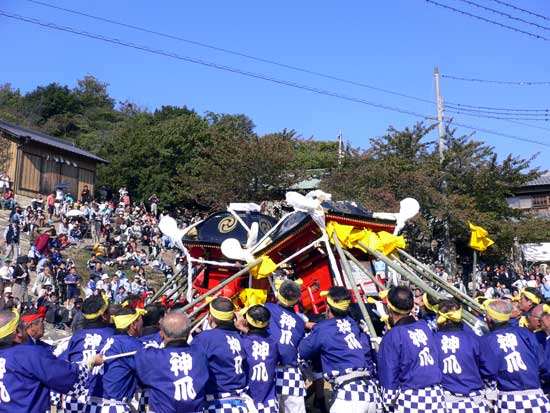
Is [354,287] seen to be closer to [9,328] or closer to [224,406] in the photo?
[224,406]

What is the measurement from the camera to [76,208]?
890 inches

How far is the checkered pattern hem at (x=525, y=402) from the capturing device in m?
4.85

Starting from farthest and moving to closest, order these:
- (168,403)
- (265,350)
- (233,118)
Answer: (233,118) → (265,350) → (168,403)

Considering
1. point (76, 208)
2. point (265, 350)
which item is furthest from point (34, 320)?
point (76, 208)

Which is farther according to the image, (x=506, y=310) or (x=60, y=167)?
(x=60, y=167)

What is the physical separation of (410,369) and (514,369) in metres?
0.98

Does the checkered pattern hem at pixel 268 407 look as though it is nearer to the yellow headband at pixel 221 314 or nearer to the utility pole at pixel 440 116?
the yellow headband at pixel 221 314

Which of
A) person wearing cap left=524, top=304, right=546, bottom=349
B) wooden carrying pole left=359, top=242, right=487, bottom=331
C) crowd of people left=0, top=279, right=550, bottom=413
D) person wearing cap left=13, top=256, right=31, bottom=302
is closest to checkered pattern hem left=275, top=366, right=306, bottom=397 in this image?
crowd of people left=0, top=279, right=550, bottom=413

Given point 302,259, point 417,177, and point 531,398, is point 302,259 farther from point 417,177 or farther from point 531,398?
point 417,177

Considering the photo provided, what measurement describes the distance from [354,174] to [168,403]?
2028 cm

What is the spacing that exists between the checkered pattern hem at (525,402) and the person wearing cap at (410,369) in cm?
68

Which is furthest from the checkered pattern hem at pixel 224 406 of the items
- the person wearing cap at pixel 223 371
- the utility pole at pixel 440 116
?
the utility pole at pixel 440 116

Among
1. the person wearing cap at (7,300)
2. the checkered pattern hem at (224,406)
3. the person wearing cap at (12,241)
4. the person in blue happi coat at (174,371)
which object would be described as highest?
the person wearing cap at (12,241)

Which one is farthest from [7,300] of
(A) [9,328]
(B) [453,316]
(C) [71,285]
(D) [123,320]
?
(B) [453,316]
